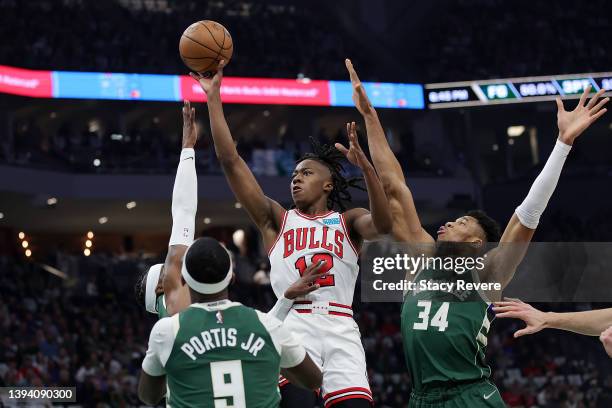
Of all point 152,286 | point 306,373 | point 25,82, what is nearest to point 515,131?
point 25,82

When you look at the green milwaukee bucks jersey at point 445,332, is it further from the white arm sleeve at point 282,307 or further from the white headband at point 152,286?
the white headband at point 152,286

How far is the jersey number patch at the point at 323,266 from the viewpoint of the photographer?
21.0ft

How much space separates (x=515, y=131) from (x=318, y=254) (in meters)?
25.5

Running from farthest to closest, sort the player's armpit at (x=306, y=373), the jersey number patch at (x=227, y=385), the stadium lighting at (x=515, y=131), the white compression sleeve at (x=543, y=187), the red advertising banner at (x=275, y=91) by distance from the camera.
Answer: the stadium lighting at (x=515, y=131) → the red advertising banner at (x=275, y=91) → the white compression sleeve at (x=543, y=187) → the player's armpit at (x=306, y=373) → the jersey number patch at (x=227, y=385)

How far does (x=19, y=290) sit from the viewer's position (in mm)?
20078

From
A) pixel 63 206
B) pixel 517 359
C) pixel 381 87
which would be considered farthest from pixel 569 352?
pixel 63 206

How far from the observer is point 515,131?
3094 cm

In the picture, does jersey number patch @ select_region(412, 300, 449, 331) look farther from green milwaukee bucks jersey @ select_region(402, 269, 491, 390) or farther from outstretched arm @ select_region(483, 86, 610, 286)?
outstretched arm @ select_region(483, 86, 610, 286)

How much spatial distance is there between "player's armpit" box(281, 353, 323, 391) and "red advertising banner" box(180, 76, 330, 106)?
20279mm

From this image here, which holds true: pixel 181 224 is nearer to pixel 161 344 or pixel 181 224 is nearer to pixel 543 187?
pixel 161 344

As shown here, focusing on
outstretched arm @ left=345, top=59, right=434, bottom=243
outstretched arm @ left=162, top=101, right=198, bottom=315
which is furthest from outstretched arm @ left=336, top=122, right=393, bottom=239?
outstretched arm @ left=162, top=101, right=198, bottom=315

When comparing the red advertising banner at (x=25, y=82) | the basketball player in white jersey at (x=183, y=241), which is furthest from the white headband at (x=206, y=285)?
the red advertising banner at (x=25, y=82)

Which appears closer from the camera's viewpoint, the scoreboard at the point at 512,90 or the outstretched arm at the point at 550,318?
the outstretched arm at the point at 550,318

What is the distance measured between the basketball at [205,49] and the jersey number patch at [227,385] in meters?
2.88
